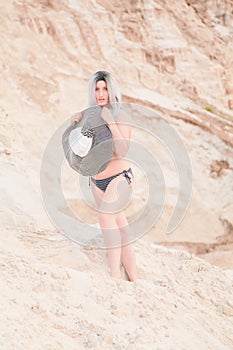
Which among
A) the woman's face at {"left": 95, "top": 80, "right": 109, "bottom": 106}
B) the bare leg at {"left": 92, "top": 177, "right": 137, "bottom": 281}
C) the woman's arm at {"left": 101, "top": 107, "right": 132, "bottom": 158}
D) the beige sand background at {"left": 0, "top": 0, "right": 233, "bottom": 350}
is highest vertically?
the woman's face at {"left": 95, "top": 80, "right": 109, "bottom": 106}

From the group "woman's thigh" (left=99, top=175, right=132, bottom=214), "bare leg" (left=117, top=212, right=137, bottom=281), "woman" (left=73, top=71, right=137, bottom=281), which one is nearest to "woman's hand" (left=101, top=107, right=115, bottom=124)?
"woman" (left=73, top=71, right=137, bottom=281)

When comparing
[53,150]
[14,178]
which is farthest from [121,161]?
[53,150]

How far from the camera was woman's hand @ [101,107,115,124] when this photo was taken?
2.95m

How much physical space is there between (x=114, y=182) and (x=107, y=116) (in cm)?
39

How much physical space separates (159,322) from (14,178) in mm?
2222

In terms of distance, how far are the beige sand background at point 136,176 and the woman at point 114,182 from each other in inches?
6.5

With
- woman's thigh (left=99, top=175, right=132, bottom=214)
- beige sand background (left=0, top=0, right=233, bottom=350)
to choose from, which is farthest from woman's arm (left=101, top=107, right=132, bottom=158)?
beige sand background (left=0, top=0, right=233, bottom=350)

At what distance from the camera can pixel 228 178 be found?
8297mm

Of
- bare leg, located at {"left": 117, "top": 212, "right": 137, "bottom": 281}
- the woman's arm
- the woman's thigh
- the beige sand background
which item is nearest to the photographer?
the beige sand background

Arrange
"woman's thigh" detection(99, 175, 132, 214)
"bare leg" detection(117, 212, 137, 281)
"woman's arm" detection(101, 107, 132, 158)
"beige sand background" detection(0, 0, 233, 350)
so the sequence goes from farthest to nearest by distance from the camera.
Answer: "bare leg" detection(117, 212, 137, 281) → "woman's thigh" detection(99, 175, 132, 214) → "woman's arm" detection(101, 107, 132, 158) → "beige sand background" detection(0, 0, 233, 350)

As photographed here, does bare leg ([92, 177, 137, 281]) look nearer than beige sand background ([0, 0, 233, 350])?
No

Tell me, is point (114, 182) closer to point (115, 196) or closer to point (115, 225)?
point (115, 196)

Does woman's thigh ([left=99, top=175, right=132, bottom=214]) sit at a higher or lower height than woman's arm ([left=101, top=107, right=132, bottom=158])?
lower

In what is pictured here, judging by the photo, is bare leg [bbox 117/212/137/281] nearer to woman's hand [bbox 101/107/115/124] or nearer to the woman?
the woman
